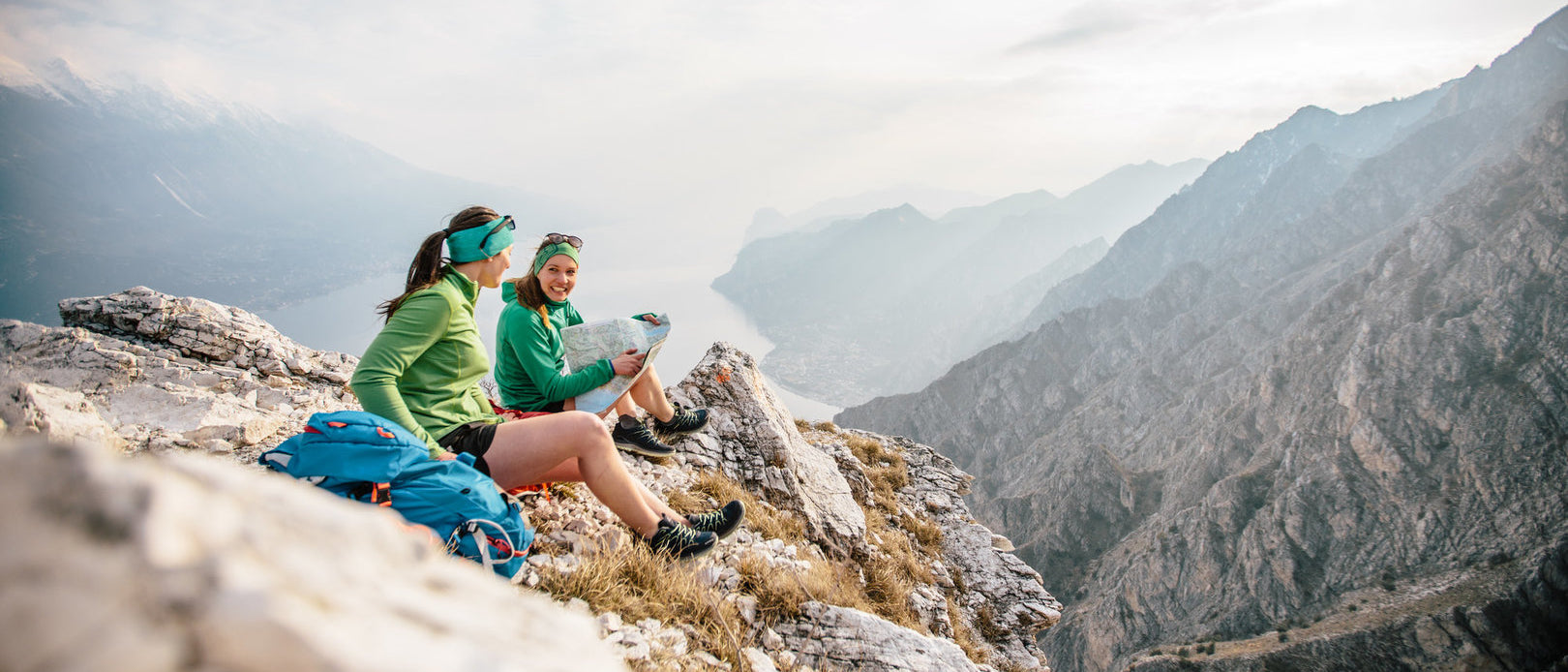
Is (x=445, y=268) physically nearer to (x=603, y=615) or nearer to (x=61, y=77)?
(x=603, y=615)

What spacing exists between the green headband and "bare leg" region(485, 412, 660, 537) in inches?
64.2

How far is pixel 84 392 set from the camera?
5.21m

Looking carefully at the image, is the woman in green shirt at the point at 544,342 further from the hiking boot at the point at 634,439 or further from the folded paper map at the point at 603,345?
the hiking boot at the point at 634,439

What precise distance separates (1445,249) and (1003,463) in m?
63.0

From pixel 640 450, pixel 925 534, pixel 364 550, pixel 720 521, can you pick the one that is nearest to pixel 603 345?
pixel 640 450

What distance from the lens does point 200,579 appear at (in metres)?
0.64

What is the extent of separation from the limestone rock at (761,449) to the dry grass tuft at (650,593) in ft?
9.37

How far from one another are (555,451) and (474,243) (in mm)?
1462

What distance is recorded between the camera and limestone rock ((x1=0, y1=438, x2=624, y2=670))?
0.56 m

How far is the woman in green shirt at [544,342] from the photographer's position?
14.2 ft

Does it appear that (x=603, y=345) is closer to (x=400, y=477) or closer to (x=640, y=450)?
(x=640, y=450)

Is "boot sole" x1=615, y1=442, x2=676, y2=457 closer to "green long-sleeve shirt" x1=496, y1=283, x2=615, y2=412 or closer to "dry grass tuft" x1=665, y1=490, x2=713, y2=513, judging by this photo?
"dry grass tuft" x1=665, y1=490, x2=713, y2=513

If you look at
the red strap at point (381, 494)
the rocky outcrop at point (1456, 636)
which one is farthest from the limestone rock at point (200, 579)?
the rocky outcrop at point (1456, 636)

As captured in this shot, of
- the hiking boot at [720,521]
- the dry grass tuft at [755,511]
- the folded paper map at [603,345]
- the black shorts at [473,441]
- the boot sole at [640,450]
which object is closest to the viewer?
the black shorts at [473,441]
